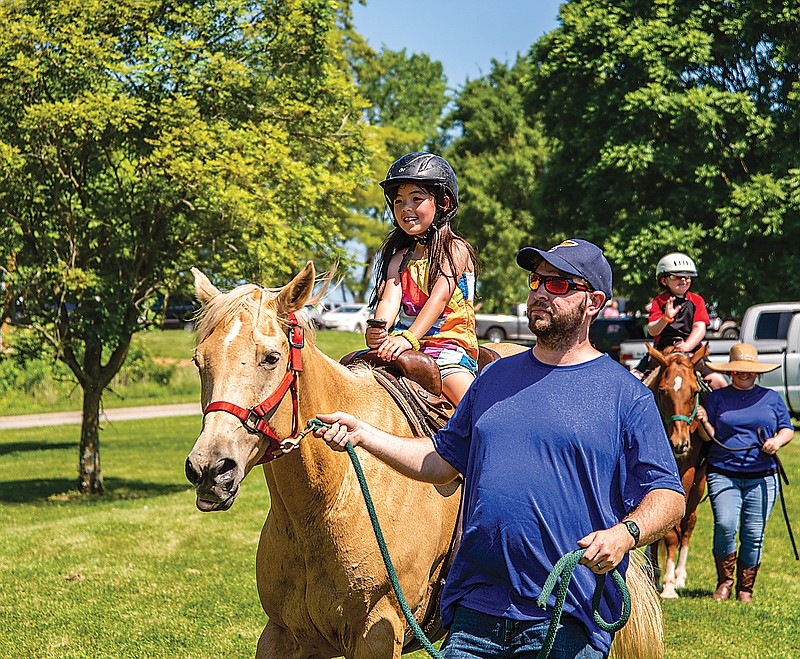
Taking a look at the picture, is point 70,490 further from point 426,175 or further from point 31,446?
point 426,175

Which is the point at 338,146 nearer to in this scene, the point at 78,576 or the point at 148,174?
the point at 148,174

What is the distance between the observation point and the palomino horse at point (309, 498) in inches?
140

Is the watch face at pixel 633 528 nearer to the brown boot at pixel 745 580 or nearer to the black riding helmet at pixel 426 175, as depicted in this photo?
the black riding helmet at pixel 426 175

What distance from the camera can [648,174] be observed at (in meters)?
26.9

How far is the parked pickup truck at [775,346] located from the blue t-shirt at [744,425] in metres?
10.6

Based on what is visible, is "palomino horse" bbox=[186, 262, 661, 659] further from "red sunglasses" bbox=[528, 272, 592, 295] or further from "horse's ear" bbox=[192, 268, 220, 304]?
"red sunglasses" bbox=[528, 272, 592, 295]

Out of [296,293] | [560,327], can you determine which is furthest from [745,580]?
[296,293]

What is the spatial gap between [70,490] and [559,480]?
14.0 meters

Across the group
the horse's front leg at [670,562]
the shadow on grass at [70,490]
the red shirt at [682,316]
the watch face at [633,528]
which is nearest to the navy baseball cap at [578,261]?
the watch face at [633,528]

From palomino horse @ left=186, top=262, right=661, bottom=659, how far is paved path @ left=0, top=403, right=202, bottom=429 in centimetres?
2239

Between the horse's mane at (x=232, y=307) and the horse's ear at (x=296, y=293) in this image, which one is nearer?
the horse's mane at (x=232, y=307)

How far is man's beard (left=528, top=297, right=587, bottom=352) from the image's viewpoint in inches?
129

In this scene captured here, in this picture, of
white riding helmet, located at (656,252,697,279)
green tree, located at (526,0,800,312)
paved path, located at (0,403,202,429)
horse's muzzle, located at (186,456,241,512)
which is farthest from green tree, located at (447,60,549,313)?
horse's muzzle, located at (186,456,241,512)

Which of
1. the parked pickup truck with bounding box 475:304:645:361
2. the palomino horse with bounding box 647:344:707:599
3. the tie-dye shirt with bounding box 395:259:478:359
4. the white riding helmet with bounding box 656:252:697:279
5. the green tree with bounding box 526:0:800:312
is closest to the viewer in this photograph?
the tie-dye shirt with bounding box 395:259:478:359
